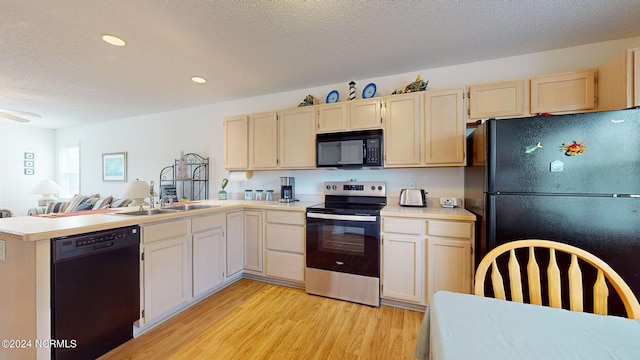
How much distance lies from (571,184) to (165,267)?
2945 mm

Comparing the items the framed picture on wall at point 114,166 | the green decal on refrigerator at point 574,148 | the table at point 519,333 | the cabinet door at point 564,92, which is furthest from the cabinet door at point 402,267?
the framed picture on wall at point 114,166

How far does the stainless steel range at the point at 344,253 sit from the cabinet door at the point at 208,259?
0.91 metres

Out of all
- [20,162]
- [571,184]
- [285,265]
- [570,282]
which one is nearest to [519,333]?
[570,282]

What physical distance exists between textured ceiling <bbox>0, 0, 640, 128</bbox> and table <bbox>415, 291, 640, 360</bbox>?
1.83 meters

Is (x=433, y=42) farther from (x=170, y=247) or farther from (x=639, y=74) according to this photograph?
(x=170, y=247)

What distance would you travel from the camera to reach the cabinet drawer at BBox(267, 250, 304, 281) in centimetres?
255

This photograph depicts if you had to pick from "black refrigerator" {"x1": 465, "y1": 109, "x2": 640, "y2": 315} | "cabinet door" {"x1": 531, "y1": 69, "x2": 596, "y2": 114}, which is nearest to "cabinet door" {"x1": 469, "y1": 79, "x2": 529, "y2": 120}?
"cabinet door" {"x1": 531, "y1": 69, "x2": 596, "y2": 114}

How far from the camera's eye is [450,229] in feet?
6.59

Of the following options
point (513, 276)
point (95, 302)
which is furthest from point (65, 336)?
point (513, 276)

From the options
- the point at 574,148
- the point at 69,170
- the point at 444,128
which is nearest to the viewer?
the point at 574,148

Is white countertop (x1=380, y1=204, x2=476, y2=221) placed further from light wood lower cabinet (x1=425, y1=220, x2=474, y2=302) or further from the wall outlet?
the wall outlet

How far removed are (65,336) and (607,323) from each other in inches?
101

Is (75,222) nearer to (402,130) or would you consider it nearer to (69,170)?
(402,130)

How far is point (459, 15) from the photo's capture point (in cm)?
176
